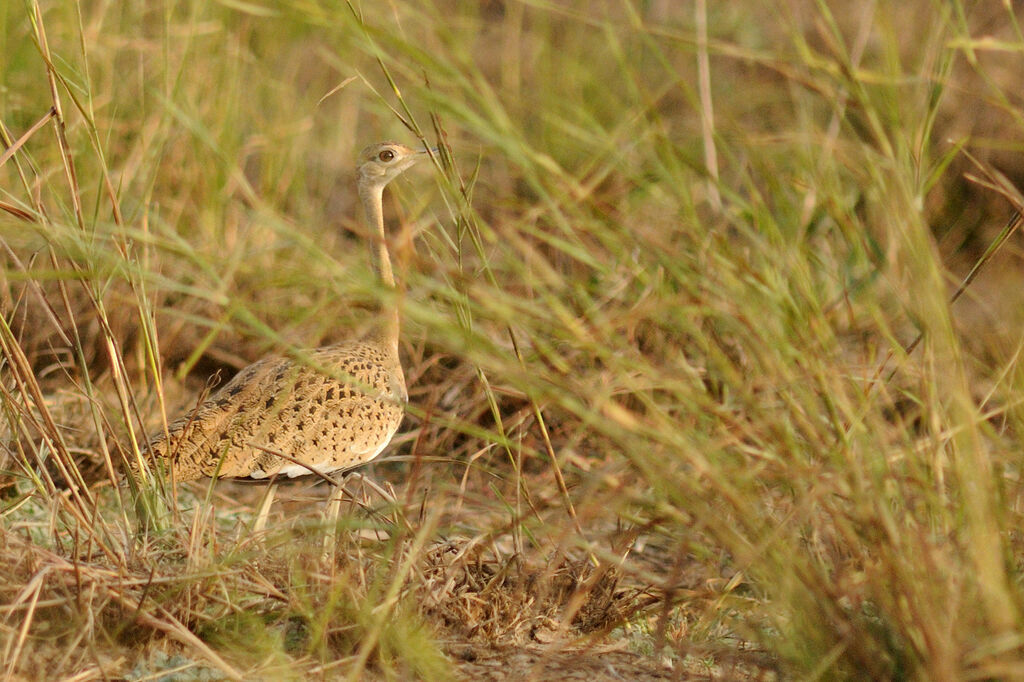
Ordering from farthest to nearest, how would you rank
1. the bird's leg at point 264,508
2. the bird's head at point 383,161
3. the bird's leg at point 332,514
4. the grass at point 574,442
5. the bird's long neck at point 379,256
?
the bird's head at point 383,161, the bird's long neck at point 379,256, the bird's leg at point 264,508, the bird's leg at point 332,514, the grass at point 574,442

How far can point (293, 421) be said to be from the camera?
248cm

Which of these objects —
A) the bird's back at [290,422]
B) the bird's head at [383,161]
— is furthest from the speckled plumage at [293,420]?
the bird's head at [383,161]

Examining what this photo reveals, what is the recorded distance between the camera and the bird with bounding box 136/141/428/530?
235cm

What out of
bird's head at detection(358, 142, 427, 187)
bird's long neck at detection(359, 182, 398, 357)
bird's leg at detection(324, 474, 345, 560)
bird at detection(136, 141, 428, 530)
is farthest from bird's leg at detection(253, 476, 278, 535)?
bird's head at detection(358, 142, 427, 187)

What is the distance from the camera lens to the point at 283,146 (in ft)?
12.8

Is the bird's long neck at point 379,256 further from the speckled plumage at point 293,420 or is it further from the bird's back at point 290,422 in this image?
the bird's back at point 290,422

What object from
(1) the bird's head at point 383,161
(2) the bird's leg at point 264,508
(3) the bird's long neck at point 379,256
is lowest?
(2) the bird's leg at point 264,508

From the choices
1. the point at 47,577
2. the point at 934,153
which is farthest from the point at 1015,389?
the point at 934,153

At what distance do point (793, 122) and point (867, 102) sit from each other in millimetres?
2778

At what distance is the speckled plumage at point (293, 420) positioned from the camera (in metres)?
2.35

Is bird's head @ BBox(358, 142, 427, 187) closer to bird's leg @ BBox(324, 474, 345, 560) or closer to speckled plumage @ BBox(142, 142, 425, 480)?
speckled plumage @ BBox(142, 142, 425, 480)

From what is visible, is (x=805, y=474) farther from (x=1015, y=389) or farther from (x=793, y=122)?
(x=793, y=122)

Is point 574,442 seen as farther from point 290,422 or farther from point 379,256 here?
point 379,256

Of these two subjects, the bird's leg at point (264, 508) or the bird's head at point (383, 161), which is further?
the bird's head at point (383, 161)
